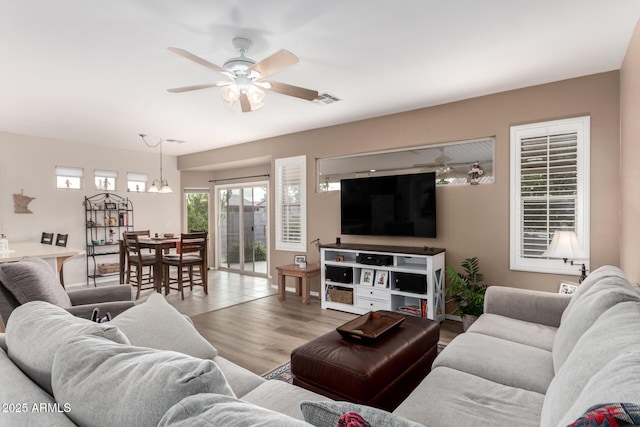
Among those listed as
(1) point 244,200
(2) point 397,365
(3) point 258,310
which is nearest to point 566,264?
(2) point 397,365

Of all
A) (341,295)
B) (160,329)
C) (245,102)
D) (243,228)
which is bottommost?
(341,295)

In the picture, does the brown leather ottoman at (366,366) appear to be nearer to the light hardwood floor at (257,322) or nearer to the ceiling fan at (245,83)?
the light hardwood floor at (257,322)

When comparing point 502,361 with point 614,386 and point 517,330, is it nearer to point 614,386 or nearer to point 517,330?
point 517,330

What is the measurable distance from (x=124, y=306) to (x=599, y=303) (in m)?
2.92

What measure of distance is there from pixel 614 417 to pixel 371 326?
1.98m

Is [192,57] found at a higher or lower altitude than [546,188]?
higher

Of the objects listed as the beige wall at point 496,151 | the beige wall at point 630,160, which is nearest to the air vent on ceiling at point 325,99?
the beige wall at point 496,151

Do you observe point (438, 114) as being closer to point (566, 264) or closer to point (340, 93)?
point (340, 93)

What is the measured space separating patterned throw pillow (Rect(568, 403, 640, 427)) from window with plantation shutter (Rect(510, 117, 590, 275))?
3609mm

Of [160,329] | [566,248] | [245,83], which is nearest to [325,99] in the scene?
[245,83]

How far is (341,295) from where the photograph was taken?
15.6 ft

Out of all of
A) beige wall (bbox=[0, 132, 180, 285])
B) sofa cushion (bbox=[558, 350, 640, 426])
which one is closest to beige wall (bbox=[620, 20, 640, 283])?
sofa cushion (bbox=[558, 350, 640, 426])

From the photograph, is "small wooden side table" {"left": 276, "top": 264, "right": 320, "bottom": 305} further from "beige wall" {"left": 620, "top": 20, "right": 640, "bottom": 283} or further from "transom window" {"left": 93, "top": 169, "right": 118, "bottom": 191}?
"transom window" {"left": 93, "top": 169, "right": 118, "bottom": 191}

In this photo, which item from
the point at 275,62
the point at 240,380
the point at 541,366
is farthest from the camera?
the point at 275,62
